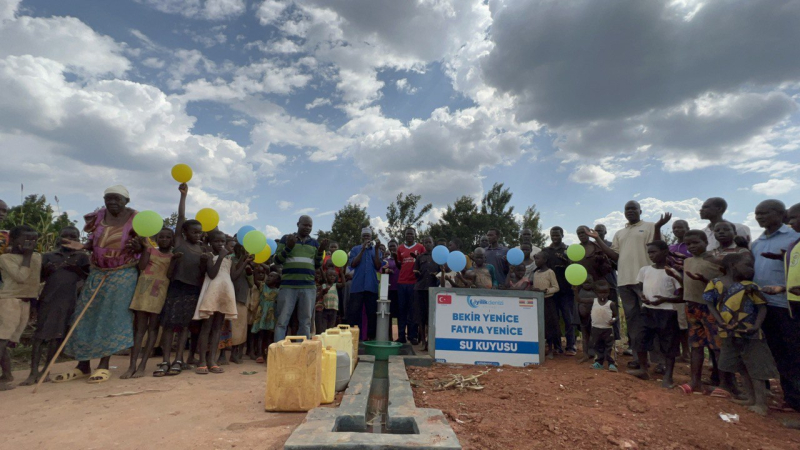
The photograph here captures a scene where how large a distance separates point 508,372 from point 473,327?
2.50ft

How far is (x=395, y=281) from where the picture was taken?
279 inches

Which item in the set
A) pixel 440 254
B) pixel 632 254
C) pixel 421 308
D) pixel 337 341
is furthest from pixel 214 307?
pixel 632 254

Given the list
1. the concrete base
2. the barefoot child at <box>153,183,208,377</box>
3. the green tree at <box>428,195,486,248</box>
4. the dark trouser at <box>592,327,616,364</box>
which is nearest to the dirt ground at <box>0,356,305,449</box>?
the concrete base

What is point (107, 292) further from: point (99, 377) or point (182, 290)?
point (99, 377)

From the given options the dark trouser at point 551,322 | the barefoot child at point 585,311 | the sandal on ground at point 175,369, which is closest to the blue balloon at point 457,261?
the dark trouser at point 551,322

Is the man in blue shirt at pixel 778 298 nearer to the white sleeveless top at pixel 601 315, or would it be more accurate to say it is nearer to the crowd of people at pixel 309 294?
the crowd of people at pixel 309 294

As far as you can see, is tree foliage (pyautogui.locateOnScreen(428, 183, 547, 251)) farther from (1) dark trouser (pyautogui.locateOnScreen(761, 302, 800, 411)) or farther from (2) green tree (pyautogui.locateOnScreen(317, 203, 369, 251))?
(1) dark trouser (pyautogui.locateOnScreen(761, 302, 800, 411))

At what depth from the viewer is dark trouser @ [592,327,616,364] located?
16.4 ft

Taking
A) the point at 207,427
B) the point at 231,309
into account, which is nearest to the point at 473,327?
the point at 231,309

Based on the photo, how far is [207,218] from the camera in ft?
16.8

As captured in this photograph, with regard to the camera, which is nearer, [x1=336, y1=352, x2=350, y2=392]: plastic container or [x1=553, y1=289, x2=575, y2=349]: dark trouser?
[x1=336, y1=352, x2=350, y2=392]: plastic container

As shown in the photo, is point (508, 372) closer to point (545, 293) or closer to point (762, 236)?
point (545, 293)

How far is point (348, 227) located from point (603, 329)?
2154cm

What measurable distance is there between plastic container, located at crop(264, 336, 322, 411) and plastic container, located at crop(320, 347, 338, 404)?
0.11 meters
